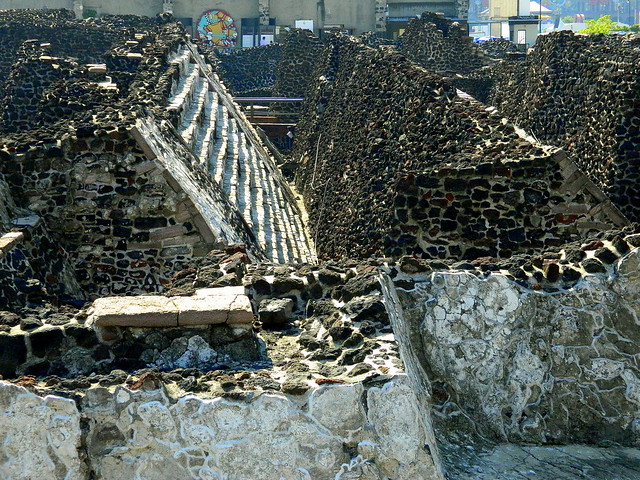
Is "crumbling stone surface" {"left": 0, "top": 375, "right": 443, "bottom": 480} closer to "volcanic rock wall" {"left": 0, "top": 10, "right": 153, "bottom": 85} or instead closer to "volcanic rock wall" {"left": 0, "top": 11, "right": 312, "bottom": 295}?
"volcanic rock wall" {"left": 0, "top": 11, "right": 312, "bottom": 295}

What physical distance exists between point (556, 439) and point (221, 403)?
127 inches

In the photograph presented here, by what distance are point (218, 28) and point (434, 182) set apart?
45597mm

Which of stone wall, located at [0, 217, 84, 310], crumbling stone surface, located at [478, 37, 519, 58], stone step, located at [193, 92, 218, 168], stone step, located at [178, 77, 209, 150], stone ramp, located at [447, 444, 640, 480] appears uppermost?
crumbling stone surface, located at [478, 37, 519, 58]

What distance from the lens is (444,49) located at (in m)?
46.2

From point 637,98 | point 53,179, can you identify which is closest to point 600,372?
point 53,179

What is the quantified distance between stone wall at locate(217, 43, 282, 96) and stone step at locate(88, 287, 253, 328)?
4403cm

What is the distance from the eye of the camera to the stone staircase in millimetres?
21703

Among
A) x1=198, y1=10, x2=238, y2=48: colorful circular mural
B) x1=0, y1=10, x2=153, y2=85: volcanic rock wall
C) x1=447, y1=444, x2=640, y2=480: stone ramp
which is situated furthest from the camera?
x1=198, y1=10, x2=238, y2=48: colorful circular mural

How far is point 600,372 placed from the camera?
9852 mm

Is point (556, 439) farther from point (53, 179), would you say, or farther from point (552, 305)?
point (53, 179)

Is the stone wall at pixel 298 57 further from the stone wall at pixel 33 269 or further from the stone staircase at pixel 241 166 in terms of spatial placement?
the stone wall at pixel 33 269

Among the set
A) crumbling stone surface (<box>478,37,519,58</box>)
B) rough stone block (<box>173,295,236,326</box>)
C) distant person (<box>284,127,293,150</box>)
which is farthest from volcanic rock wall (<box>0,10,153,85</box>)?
rough stone block (<box>173,295,236,326</box>)

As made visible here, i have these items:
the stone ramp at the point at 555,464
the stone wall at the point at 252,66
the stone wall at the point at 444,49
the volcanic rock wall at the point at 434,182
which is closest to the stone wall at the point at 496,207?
the volcanic rock wall at the point at 434,182

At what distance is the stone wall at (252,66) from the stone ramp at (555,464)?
43587 millimetres
